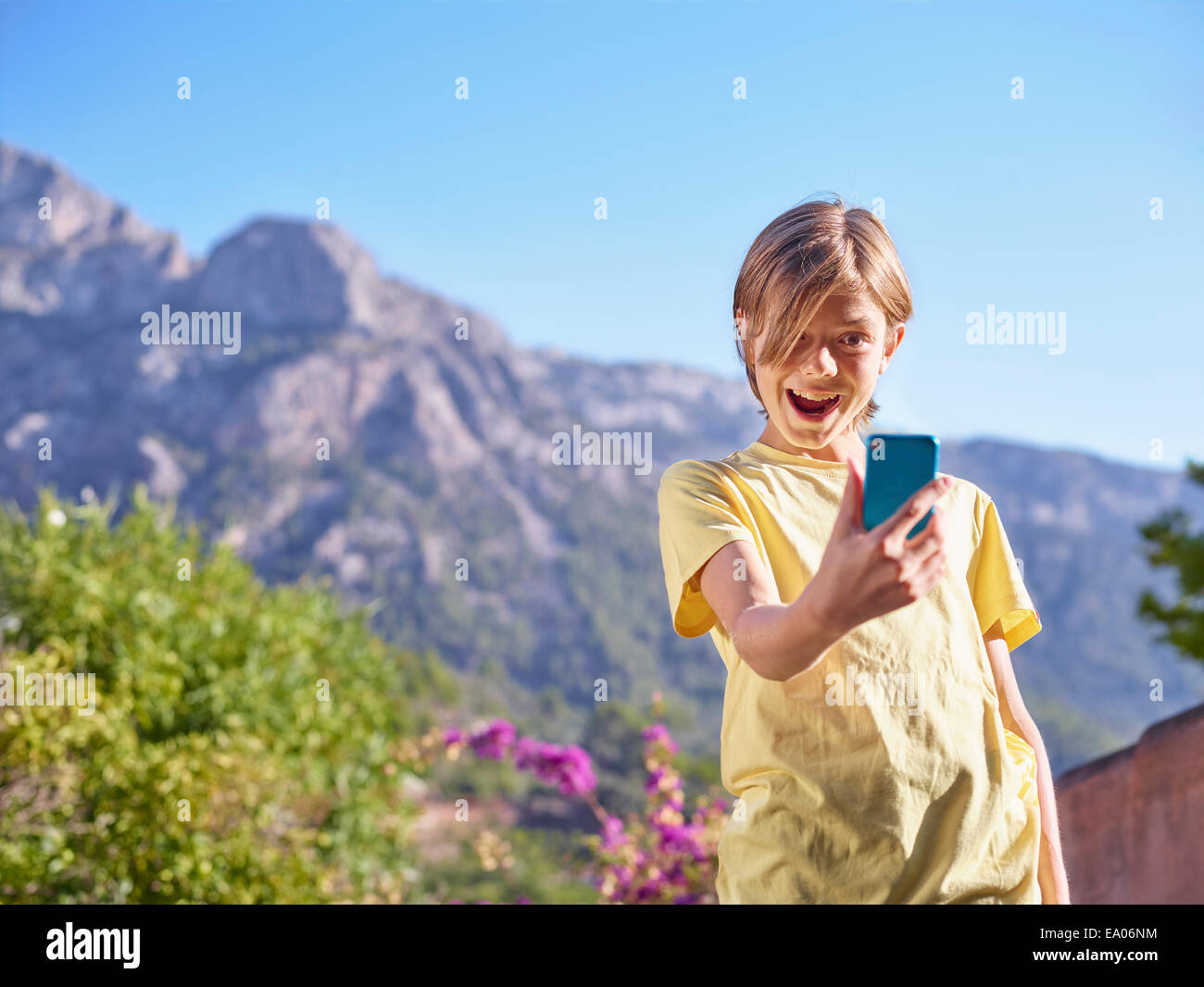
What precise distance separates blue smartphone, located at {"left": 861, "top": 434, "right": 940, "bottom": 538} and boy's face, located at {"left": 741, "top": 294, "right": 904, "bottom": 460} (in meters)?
0.24

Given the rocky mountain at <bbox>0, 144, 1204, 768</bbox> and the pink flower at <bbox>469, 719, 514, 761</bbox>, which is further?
the rocky mountain at <bbox>0, 144, 1204, 768</bbox>

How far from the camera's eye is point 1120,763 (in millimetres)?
2252

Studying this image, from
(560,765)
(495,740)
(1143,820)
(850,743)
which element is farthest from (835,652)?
(495,740)

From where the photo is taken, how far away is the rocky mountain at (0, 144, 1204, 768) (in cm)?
3900

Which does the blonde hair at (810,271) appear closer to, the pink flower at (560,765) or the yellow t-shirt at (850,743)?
the yellow t-shirt at (850,743)

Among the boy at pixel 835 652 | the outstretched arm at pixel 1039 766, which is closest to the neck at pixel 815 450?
the boy at pixel 835 652

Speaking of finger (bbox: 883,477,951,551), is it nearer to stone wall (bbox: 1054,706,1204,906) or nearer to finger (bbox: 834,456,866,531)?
finger (bbox: 834,456,866,531)

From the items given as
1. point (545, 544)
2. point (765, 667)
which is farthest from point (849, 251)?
point (545, 544)

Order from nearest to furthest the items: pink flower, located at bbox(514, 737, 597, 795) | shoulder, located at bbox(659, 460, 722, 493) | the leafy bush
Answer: shoulder, located at bbox(659, 460, 722, 493) < the leafy bush < pink flower, located at bbox(514, 737, 597, 795)

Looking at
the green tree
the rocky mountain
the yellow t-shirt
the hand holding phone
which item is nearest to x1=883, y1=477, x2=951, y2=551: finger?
the hand holding phone

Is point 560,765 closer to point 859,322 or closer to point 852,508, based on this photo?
point 859,322

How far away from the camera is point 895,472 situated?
0.73m
